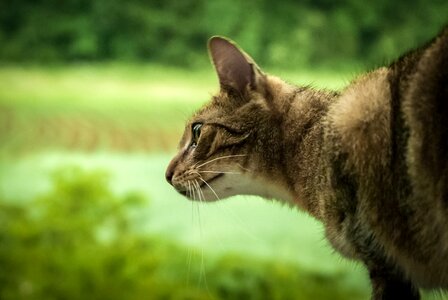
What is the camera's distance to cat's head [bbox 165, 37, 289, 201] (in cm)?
139

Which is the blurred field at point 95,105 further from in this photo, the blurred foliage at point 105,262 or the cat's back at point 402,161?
the cat's back at point 402,161

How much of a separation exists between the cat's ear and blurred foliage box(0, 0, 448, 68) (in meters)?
1.04

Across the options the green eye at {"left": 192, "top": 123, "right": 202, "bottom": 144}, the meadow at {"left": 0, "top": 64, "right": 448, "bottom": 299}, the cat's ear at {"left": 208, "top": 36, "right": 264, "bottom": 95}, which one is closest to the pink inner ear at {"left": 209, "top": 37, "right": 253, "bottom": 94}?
the cat's ear at {"left": 208, "top": 36, "right": 264, "bottom": 95}

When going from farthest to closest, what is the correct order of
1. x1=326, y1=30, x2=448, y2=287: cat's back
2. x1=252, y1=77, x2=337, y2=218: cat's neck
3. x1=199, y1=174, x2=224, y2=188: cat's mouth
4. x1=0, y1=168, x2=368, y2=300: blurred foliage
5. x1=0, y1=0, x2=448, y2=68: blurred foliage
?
1. x1=0, y1=0, x2=448, y2=68: blurred foliage
2. x1=0, y1=168, x2=368, y2=300: blurred foliage
3. x1=199, y1=174, x2=224, y2=188: cat's mouth
4. x1=252, y1=77, x2=337, y2=218: cat's neck
5. x1=326, y1=30, x2=448, y2=287: cat's back

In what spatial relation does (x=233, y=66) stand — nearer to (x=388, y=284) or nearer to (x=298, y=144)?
(x=298, y=144)

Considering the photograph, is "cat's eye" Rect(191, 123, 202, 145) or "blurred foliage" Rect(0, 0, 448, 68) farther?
"blurred foliage" Rect(0, 0, 448, 68)

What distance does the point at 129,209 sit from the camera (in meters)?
2.52

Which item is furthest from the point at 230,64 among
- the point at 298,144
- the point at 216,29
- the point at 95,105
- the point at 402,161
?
the point at 95,105

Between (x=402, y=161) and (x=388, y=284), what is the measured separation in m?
0.23

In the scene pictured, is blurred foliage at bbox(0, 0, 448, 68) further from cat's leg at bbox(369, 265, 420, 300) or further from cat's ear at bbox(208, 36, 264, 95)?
cat's leg at bbox(369, 265, 420, 300)

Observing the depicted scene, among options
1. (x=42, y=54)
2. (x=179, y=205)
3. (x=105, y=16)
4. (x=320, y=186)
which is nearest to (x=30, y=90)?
(x=42, y=54)

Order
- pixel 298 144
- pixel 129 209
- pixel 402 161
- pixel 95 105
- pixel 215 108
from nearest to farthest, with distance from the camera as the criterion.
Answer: pixel 402 161, pixel 298 144, pixel 215 108, pixel 129 209, pixel 95 105

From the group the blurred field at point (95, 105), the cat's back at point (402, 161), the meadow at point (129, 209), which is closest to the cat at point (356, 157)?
the cat's back at point (402, 161)

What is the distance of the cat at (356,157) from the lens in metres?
1.09
